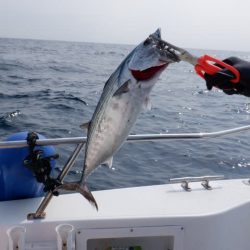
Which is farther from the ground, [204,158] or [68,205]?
[68,205]

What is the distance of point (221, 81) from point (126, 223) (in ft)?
4.33

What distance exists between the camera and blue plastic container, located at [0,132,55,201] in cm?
297

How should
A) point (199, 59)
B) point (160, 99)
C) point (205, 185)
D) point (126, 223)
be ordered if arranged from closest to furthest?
point (199, 59)
point (126, 223)
point (205, 185)
point (160, 99)

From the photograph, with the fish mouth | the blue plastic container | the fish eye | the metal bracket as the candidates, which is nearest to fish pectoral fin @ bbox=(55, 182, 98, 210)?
the blue plastic container

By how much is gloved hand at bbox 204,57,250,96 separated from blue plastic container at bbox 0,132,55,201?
154 centimetres

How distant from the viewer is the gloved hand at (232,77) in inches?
79.6

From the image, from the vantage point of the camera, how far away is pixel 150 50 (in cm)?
168

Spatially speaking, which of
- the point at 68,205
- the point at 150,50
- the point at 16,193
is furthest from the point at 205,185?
the point at 150,50

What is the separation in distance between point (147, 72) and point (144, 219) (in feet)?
4.82

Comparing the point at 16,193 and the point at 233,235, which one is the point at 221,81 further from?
the point at 16,193

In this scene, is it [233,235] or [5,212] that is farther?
[233,235]

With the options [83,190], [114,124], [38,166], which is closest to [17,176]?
[38,166]

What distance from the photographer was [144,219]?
Result: 287cm

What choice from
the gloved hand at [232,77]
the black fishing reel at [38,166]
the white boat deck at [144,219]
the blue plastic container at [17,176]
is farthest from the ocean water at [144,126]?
the blue plastic container at [17,176]
